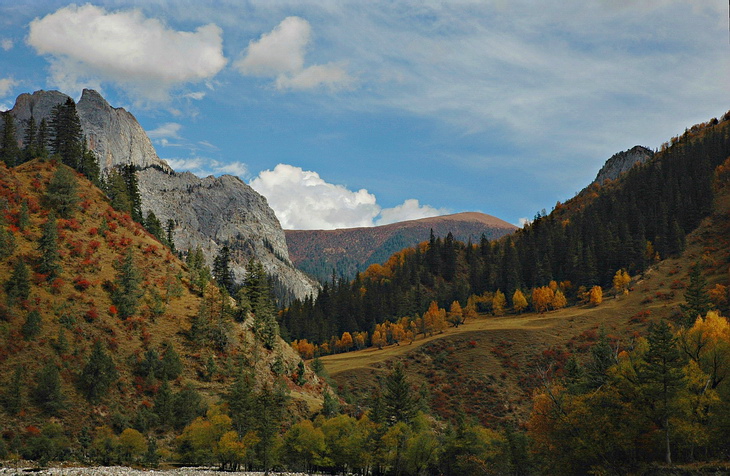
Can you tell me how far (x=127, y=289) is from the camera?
11194 centimetres

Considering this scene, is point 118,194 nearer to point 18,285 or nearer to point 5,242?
point 5,242

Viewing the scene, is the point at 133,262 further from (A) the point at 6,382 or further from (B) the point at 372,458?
(B) the point at 372,458

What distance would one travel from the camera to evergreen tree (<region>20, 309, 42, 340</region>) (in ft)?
307

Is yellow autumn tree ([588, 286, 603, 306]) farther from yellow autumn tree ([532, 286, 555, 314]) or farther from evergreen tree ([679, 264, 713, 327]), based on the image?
evergreen tree ([679, 264, 713, 327])

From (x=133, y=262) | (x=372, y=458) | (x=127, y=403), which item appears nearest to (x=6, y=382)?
(x=127, y=403)

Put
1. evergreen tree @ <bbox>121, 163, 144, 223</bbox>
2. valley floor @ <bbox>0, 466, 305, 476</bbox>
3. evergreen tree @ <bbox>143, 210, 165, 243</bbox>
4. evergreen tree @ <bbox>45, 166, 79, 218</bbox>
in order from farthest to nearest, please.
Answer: evergreen tree @ <bbox>143, 210, 165, 243</bbox>, evergreen tree @ <bbox>121, 163, 144, 223</bbox>, evergreen tree @ <bbox>45, 166, 79, 218</bbox>, valley floor @ <bbox>0, 466, 305, 476</bbox>

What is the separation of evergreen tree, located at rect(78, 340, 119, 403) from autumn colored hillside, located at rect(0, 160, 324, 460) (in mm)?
171

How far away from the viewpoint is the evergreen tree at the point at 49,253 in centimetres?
10562

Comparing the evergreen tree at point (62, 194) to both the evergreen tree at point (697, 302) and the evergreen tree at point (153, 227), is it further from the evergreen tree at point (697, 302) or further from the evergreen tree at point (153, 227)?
the evergreen tree at point (697, 302)

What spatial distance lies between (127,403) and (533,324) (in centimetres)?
12212

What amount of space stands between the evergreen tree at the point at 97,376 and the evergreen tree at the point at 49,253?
21356 millimetres

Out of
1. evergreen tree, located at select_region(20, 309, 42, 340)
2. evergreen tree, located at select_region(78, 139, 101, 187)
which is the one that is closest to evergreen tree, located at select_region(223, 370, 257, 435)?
evergreen tree, located at select_region(20, 309, 42, 340)

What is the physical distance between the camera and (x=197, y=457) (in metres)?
85.2

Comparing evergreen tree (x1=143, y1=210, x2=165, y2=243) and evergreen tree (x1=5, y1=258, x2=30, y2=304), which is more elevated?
evergreen tree (x1=143, y1=210, x2=165, y2=243)
